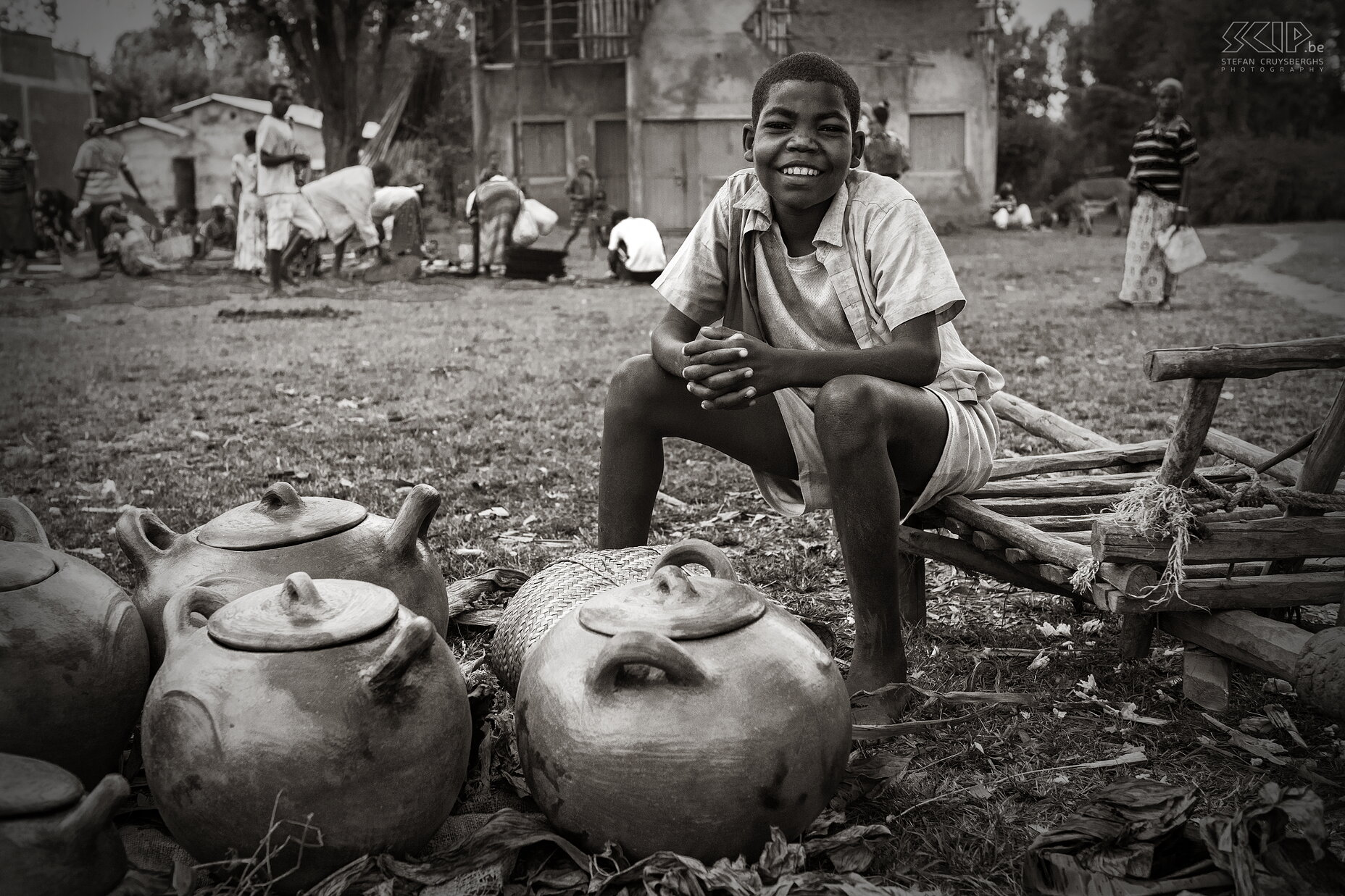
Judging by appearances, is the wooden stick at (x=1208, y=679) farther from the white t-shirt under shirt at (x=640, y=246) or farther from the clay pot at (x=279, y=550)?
the white t-shirt under shirt at (x=640, y=246)

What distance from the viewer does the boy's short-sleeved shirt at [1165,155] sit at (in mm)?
9742

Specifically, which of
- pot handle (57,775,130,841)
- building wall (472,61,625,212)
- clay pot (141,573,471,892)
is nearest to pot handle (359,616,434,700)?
clay pot (141,573,471,892)

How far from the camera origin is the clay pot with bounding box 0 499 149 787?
6.25ft

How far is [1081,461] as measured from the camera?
3.41 m

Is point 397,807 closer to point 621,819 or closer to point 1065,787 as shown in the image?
point 621,819

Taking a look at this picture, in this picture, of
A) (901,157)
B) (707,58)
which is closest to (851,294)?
(901,157)

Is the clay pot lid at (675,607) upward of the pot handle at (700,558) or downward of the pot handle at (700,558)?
downward

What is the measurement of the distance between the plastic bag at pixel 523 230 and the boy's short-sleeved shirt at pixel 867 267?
13075 millimetres

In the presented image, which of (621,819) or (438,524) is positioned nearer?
(621,819)

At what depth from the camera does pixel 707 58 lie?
71.7 ft

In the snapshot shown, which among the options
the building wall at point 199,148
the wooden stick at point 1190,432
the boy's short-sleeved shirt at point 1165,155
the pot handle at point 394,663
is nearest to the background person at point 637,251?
the boy's short-sleeved shirt at point 1165,155

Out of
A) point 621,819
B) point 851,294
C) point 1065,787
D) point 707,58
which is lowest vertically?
point 1065,787

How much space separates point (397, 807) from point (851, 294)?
1.70m

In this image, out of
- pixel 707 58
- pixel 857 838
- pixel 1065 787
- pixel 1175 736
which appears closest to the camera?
pixel 857 838
